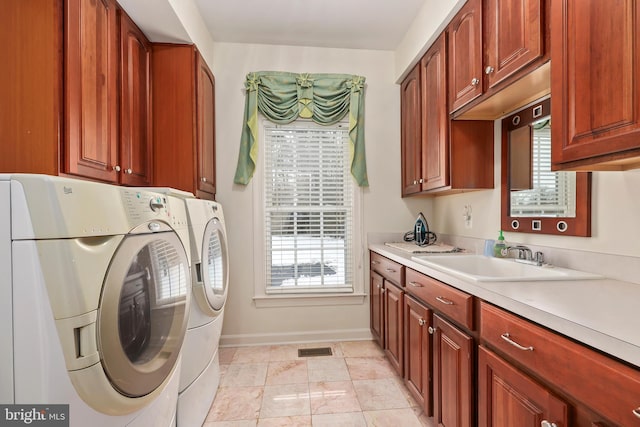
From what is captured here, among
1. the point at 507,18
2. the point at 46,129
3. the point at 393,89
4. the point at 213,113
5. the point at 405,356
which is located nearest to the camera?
the point at 46,129

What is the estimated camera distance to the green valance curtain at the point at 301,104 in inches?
106

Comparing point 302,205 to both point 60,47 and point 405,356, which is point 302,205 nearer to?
point 405,356

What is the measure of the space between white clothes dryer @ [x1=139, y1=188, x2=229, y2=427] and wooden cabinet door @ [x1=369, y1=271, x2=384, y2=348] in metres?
1.27

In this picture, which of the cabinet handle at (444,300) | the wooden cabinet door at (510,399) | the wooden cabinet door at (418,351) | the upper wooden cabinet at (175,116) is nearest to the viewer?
the wooden cabinet door at (510,399)

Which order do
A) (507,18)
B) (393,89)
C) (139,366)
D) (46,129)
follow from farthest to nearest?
(393,89) < (507,18) < (46,129) < (139,366)

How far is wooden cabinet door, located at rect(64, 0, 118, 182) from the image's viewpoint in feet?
4.29

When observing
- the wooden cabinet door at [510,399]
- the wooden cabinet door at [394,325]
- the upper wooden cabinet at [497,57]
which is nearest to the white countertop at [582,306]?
the wooden cabinet door at [510,399]

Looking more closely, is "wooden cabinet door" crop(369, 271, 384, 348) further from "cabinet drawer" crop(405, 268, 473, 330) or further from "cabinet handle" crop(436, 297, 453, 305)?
"cabinet handle" crop(436, 297, 453, 305)

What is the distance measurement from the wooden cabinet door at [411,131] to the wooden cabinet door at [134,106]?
6.67ft

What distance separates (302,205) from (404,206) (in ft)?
3.27

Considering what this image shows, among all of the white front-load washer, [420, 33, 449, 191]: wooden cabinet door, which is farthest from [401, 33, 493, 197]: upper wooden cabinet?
the white front-load washer

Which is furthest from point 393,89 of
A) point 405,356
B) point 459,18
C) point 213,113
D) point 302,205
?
point 405,356

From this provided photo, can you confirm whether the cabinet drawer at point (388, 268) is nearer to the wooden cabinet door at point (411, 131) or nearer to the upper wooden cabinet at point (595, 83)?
the wooden cabinet door at point (411, 131)

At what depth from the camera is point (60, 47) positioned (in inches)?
49.7
